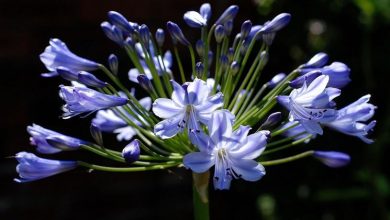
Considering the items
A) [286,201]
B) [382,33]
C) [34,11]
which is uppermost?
[34,11]

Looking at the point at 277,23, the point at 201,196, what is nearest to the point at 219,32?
the point at 277,23

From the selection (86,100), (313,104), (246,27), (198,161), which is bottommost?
(198,161)

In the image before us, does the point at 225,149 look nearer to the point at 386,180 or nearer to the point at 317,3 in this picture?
the point at 317,3

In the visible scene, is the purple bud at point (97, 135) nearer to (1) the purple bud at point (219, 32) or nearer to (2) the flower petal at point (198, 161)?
(2) the flower petal at point (198, 161)

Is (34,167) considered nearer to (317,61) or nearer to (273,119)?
(273,119)

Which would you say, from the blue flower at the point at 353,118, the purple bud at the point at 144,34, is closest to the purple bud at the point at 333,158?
the blue flower at the point at 353,118

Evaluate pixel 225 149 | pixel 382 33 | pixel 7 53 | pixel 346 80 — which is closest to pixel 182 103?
pixel 225 149
